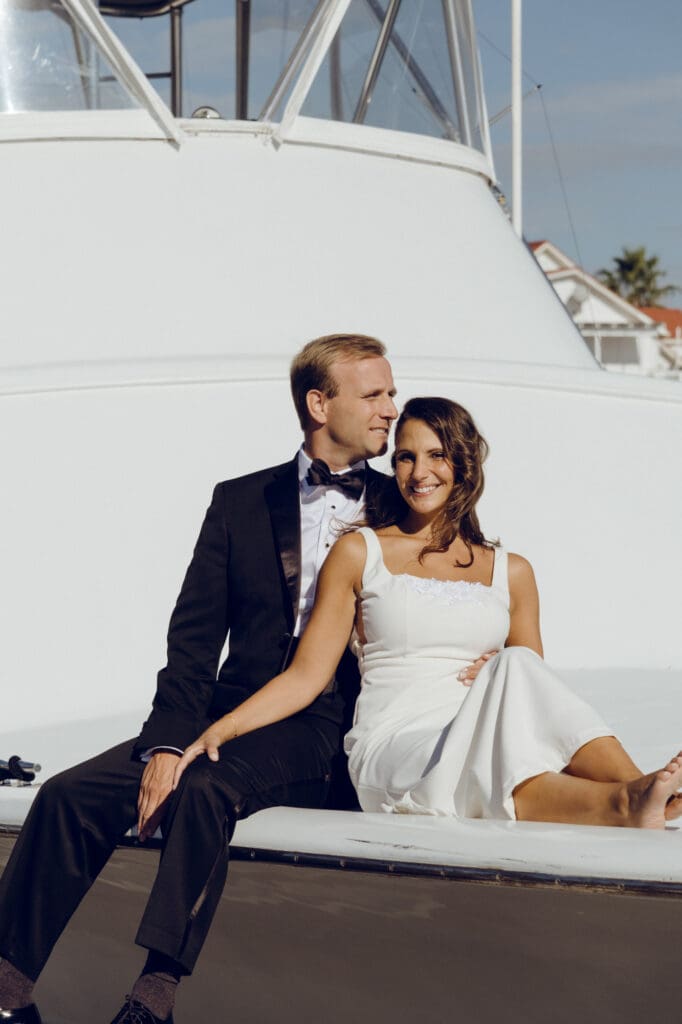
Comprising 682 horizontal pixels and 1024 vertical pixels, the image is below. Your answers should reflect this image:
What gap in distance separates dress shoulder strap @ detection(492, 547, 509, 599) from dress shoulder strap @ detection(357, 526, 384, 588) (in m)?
0.29

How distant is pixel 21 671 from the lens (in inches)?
179

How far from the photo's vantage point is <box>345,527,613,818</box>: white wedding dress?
9.86 ft

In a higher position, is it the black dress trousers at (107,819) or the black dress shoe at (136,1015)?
the black dress trousers at (107,819)

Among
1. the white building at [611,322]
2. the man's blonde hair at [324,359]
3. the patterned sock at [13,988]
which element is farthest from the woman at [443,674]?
the white building at [611,322]

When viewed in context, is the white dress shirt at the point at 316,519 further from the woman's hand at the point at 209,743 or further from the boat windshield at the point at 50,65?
the boat windshield at the point at 50,65

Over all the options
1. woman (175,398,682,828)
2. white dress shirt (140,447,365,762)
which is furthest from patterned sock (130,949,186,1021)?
Result: white dress shirt (140,447,365,762)

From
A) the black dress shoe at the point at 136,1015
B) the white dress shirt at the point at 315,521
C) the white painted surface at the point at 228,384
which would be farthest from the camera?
the white painted surface at the point at 228,384

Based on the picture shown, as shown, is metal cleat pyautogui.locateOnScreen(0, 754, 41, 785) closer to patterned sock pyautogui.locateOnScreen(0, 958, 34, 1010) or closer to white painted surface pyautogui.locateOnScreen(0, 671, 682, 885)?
white painted surface pyautogui.locateOnScreen(0, 671, 682, 885)

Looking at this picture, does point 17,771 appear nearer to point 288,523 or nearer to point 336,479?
point 288,523

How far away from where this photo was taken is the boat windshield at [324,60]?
5992 mm

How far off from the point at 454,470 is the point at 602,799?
931mm

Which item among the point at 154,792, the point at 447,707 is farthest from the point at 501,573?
the point at 154,792

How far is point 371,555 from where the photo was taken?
3439mm

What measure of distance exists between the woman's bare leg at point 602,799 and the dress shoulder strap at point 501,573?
616 mm
